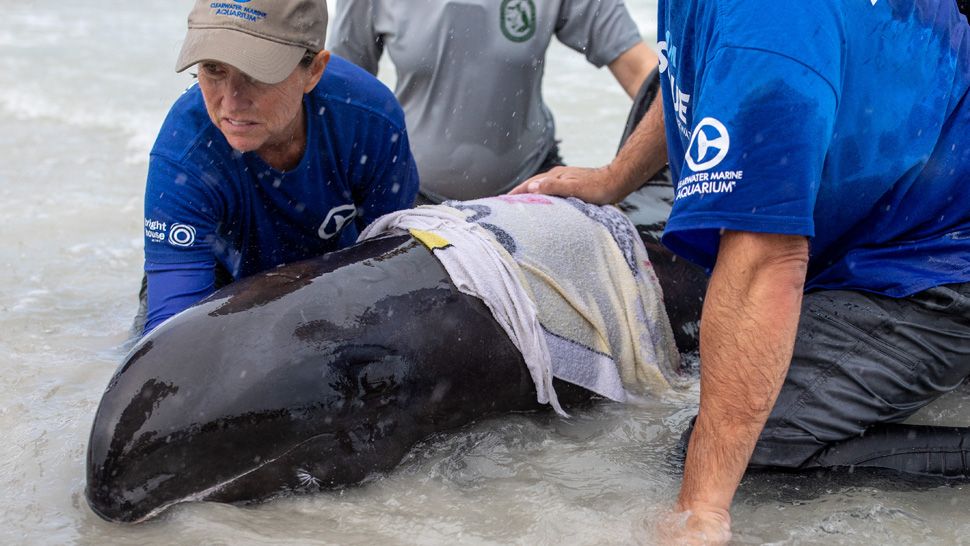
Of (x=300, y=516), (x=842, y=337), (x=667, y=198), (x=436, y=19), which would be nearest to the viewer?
(x=300, y=516)

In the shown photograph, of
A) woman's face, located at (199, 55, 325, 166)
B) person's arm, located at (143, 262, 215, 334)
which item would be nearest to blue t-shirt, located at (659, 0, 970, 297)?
woman's face, located at (199, 55, 325, 166)

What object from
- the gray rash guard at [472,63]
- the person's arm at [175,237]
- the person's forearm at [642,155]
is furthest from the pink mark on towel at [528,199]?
the gray rash guard at [472,63]

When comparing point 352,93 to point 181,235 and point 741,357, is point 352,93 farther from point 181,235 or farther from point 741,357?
point 741,357

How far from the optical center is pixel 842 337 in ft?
10.8

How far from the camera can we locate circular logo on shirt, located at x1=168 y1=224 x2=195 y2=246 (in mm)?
3594

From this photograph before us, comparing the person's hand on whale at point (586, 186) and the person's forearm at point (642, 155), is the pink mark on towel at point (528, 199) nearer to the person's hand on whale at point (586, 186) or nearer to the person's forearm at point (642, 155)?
the person's hand on whale at point (586, 186)

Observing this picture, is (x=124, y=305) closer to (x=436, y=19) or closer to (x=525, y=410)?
(x=436, y=19)

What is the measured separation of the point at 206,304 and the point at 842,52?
5.98ft

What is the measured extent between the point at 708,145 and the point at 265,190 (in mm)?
1682

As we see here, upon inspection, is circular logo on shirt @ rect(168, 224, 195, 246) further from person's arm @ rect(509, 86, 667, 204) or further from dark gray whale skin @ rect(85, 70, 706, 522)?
person's arm @ rect(509, 86, 667, 204)

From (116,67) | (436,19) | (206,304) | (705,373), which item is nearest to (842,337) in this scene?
(705,373)

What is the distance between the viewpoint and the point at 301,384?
3.10 metres

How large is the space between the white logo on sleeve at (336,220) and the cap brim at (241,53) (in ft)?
2.28

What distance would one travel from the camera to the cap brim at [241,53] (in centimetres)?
332
